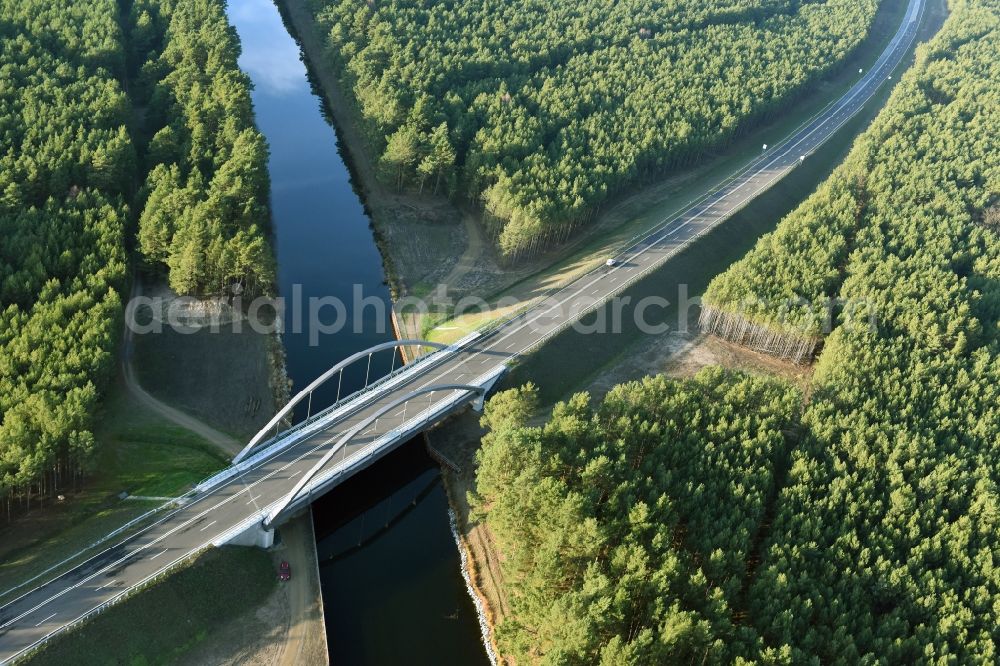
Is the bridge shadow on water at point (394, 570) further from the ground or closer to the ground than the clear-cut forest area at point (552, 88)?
closer to the ground

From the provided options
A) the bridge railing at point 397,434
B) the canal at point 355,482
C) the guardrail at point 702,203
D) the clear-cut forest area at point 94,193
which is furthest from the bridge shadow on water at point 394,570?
the clear-cut forest area at point 94,193

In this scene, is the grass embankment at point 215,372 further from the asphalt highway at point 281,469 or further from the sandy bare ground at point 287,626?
the sandy bare ground at point 287,626

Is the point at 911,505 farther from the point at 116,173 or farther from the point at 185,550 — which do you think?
the point at 116,173

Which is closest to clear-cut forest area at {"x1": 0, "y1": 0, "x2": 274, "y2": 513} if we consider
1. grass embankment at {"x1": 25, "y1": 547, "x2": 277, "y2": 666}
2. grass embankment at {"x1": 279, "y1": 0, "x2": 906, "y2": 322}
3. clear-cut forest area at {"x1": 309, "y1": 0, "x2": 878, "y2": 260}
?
grass embankment at {"x1": 25, "y1": 547, "x2": 277, "y2": 666}

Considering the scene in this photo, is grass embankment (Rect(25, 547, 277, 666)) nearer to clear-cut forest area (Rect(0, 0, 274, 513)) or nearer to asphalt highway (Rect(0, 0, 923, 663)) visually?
asphalt highway (Rect(0, 0, 923, 663))

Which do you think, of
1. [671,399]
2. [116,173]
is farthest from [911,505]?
[116,173]

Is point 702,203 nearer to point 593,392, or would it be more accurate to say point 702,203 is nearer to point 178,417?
point 593,392
